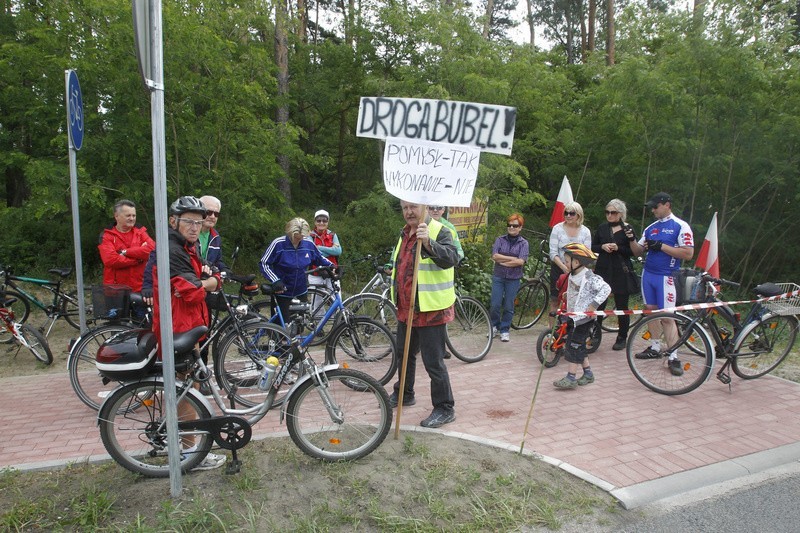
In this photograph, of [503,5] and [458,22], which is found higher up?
[503,5]

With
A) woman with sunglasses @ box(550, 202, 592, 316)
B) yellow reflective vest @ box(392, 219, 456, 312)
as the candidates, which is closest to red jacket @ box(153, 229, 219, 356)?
yellow reflective vest @ box(392, 219, 456, 312)

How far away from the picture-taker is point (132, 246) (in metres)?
5.79

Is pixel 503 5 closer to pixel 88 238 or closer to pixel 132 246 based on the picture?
pixel 88 238

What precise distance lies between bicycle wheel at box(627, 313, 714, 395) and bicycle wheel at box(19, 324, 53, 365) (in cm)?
656

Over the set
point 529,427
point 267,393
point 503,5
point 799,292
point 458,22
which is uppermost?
point 503,5

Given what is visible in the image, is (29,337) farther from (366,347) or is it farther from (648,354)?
(648,354)

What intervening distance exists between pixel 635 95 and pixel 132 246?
9.45 m

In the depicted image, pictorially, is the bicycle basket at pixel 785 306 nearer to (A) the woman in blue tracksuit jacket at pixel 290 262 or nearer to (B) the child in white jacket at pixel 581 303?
(B) the child in white jacket at pixel 581 303

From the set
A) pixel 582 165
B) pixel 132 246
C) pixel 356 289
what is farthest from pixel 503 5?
pixel 132 246

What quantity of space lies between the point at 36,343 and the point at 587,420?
617 cm

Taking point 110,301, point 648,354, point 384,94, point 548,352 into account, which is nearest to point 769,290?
point 648,354

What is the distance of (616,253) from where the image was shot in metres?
7.18

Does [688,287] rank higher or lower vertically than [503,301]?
higher

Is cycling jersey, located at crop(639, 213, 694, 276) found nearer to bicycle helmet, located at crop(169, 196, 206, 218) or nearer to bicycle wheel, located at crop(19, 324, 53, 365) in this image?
bicycle helmet, located at crop(169, 196, 206, 218)
